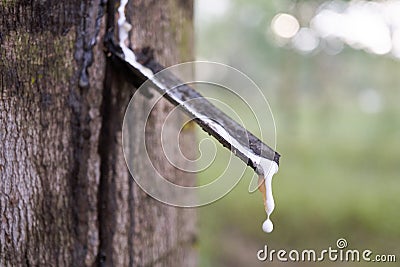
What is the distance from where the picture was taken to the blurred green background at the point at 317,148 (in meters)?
3.76

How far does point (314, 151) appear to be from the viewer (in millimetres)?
6168

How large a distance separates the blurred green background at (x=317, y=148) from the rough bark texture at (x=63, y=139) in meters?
0.67

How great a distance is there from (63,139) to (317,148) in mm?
6037

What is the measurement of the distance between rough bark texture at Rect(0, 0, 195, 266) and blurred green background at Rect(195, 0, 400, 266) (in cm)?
67

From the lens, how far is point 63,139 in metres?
0.59

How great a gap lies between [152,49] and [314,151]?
5776 mm

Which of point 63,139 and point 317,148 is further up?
point 317,148

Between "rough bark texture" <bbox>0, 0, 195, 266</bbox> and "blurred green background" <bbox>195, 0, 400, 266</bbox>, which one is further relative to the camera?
"blurred green background" <bbox>195, 0, 400, 266</bbox>

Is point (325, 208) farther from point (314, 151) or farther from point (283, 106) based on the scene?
point (283, 106)

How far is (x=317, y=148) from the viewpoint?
630 centimetres

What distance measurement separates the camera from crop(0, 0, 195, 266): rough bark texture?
55 centimetres

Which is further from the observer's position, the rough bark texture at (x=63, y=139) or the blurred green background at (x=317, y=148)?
the blurred green background at (x=317, y=148)

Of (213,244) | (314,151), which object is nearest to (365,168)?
(314,151)

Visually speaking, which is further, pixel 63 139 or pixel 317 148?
pixel 317 148
